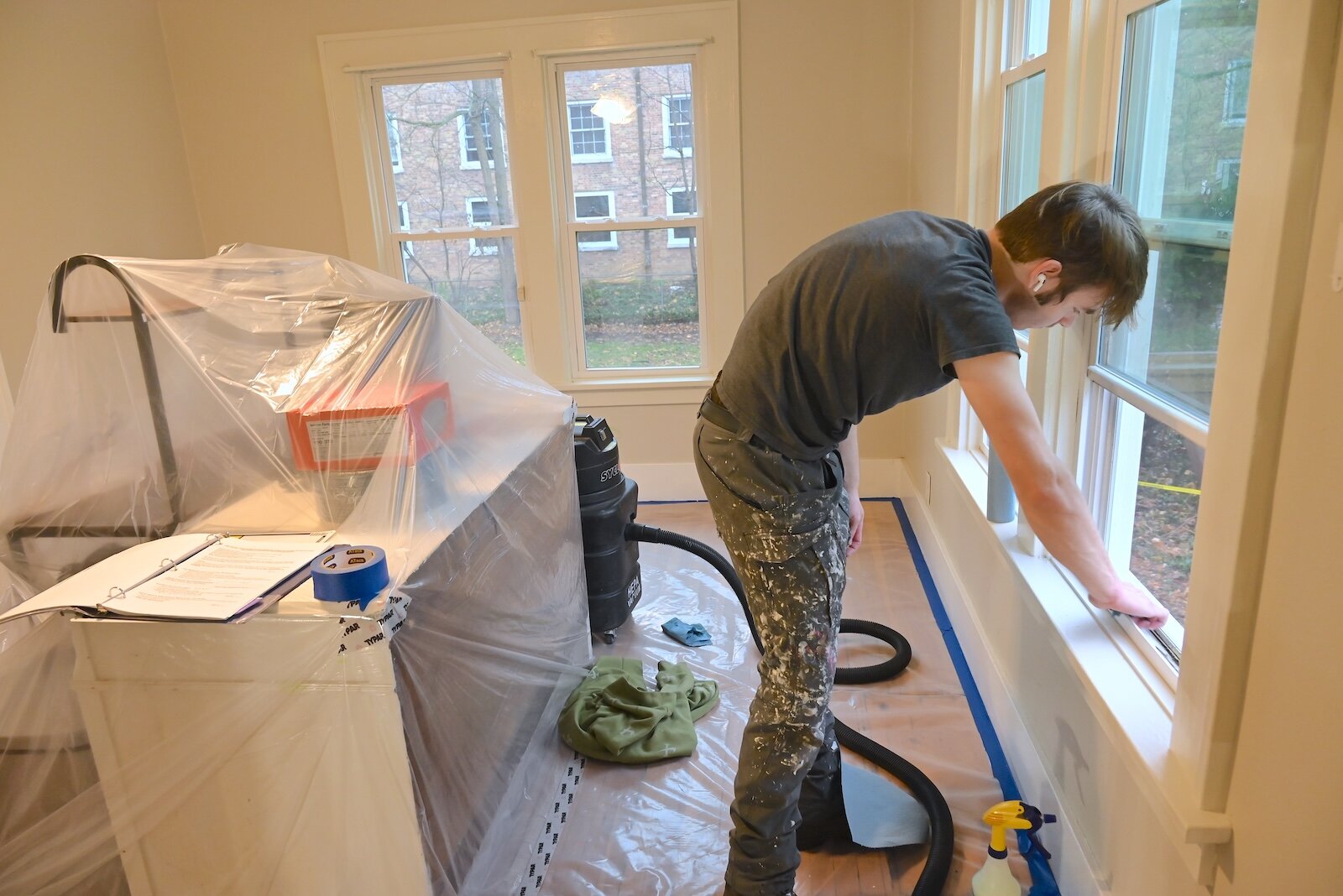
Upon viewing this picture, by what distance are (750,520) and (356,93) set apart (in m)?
3.11

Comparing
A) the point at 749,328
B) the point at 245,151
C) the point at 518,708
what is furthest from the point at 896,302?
the point at 245,151

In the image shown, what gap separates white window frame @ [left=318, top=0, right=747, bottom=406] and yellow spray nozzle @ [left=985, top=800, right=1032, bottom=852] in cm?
246

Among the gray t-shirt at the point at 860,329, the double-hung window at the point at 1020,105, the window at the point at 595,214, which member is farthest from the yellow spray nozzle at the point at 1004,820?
the window at the point at 595,214

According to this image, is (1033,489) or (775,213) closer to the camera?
(1033,489)

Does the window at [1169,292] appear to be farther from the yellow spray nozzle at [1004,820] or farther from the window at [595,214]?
the window at [595,214]

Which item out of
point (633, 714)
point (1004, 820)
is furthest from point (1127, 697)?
point (633, 714)

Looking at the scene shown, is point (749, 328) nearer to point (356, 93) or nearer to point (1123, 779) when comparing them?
point (1123, 779)

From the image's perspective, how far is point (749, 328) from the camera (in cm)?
142

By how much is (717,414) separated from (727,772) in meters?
0.97

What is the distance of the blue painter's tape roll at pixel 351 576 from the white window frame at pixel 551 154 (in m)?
2.64

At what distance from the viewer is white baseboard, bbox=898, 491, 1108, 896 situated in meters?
1.50

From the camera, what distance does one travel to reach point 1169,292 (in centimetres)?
135

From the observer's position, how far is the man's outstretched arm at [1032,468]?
1.13 meters

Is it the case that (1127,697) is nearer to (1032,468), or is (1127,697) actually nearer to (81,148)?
(1032,468)
